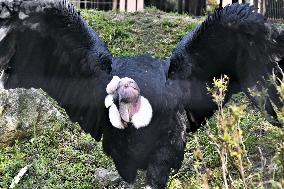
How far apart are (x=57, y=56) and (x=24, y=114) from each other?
1.92 meters

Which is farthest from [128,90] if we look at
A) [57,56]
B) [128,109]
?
[57,56]

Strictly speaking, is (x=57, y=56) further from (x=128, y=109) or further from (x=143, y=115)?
(x=143, y=115)

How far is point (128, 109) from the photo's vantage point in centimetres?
429

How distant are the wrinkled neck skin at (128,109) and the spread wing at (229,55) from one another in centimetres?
40

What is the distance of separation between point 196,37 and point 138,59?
1.52 feet

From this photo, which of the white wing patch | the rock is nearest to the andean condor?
the white wing patch

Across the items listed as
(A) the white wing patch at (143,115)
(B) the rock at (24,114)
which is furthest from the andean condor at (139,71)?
(B) the rock at (24,114)

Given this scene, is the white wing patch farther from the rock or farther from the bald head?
the rock

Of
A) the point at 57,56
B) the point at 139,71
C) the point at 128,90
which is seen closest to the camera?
the point at 128,90

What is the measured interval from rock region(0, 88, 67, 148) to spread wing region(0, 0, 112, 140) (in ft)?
4.71

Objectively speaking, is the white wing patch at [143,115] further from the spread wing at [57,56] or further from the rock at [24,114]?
the rock at [24,114]

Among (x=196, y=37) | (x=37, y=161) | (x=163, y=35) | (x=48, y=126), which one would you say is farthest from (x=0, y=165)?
A: (x=163, y=35)

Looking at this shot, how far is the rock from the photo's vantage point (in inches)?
243

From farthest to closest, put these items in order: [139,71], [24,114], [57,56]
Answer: [24,114] → [57,56] → [139,71]
